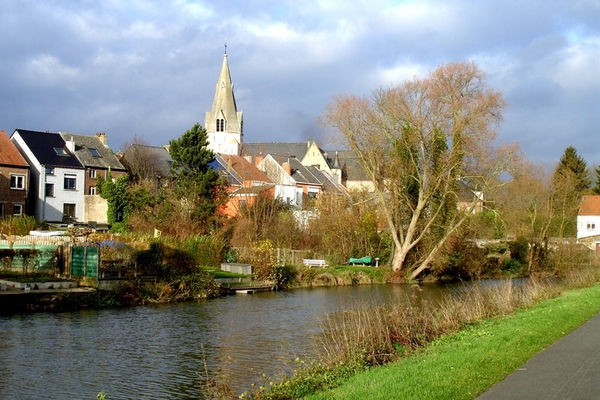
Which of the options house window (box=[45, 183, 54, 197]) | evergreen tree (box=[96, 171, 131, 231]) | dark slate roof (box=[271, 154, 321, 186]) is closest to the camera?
evergreen tree (box=[96, 171, 131, 231])

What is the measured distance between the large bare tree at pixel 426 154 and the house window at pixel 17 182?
1121 inches

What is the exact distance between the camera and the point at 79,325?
2412 centimetres

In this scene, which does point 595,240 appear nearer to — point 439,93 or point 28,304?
point 439,93

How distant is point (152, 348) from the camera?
20344 millimetres

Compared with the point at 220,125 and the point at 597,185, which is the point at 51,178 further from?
the point at 597,185

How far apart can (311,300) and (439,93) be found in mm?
18574

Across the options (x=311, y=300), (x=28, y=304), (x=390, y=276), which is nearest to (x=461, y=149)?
(x=390, y=276)

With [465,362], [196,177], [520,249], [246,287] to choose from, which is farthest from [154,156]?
[465,362]

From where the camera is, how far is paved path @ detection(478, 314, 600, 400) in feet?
35.1

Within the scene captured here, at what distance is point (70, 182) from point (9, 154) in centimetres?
658

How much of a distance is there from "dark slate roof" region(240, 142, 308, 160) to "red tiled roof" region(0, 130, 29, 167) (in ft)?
219

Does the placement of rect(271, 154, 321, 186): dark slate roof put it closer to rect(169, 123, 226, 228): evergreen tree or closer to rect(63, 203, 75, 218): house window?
rect(63, 203, 75, 218): house window

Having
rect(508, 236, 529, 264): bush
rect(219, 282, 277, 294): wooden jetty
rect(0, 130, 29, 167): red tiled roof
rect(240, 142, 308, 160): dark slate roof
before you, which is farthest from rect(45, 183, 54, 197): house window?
rect(240, 142, 308, 160): dark slate roof

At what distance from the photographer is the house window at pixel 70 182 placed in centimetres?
6456
